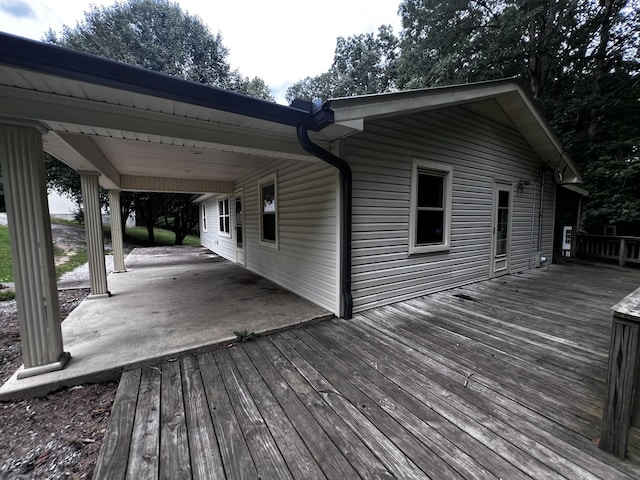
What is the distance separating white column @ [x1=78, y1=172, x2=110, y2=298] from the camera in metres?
4.28

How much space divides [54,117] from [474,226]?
6.10 meters

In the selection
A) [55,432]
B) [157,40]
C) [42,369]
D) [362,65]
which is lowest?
[55,432]

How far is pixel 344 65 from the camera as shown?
1955 cm

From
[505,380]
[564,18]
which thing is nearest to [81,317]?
[505,380]

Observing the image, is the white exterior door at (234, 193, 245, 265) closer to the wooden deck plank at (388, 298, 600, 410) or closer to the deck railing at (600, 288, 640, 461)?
the wooden deck plank at (388, 298, 600, 410)

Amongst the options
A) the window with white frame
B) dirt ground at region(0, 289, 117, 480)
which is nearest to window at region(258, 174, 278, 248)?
dirt ground at region(0, 289, 117, 480)

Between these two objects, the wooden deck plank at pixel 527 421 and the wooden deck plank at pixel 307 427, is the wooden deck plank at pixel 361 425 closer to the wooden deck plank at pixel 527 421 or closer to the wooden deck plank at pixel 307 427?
the wooden deck plank at pixel 307 427

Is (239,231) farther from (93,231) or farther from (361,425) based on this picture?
(361,425)

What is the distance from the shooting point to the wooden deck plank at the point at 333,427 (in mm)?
1407

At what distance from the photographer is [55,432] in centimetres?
170

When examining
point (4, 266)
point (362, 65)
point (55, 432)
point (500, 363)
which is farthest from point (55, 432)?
point (362, 65)

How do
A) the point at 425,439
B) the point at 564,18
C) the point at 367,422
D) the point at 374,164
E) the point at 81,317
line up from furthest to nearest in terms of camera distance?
the point at 564,18
the point at 374,164
the point at 81,317
the point at 367,422
the point at 425,439

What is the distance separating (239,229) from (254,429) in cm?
665

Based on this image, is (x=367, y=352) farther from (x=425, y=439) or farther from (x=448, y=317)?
(x=448, y=317)
